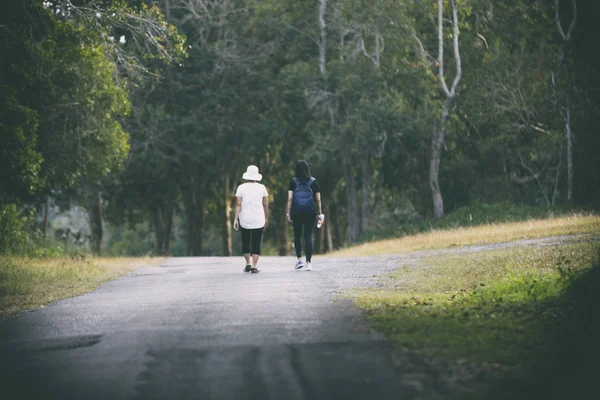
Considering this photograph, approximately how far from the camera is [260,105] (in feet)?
165

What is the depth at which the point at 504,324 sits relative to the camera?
948cm

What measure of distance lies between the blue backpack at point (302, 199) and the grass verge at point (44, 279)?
12.3ft

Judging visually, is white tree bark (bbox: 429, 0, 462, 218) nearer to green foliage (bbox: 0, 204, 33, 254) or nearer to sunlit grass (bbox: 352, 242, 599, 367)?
green foliage (bbox: 0, 204, 33, 254)

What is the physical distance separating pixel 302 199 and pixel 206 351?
979 cm

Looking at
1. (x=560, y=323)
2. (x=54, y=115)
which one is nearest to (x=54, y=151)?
(x=54, y=115)

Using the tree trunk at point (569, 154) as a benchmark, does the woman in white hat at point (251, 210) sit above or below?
below

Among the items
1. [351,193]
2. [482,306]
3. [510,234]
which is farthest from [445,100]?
[482,306]

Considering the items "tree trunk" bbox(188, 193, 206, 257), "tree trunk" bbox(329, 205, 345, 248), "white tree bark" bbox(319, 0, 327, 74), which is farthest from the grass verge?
"tree trunk" bbox(329, 205, 345, 248)

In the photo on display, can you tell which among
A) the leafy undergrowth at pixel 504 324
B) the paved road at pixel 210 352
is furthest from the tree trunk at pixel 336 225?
the paved road at pixel 210 352

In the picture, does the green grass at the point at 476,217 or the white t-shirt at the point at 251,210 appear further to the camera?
the green grass at the point at 476,217

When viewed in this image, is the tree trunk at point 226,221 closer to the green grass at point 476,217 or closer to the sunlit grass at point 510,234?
the green grass at point 476,217

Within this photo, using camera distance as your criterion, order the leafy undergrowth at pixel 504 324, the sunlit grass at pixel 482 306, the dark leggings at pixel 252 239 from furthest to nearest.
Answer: the dark leggings at pixel 252 239 → the sunlit grass at pixel 482 306 → the leafy undergrowth at pixel 504 324

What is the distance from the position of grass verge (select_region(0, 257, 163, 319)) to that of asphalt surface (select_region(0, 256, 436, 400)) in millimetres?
1173

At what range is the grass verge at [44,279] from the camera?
1444 centimetres
